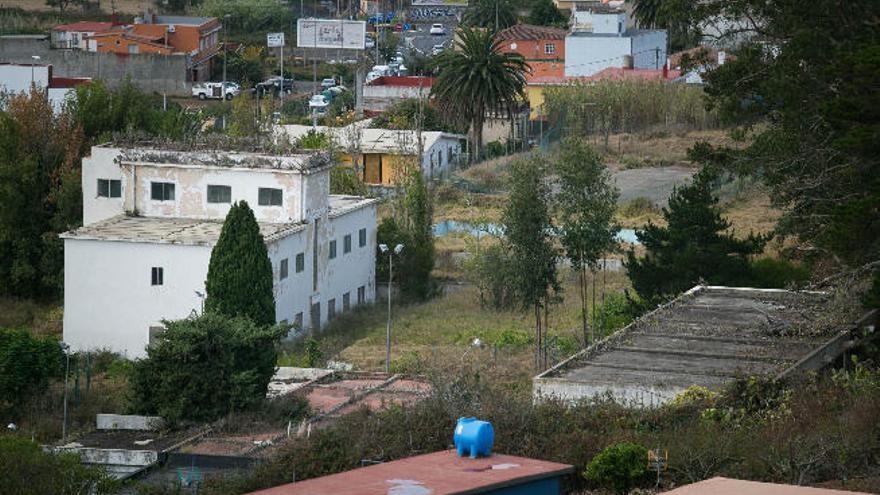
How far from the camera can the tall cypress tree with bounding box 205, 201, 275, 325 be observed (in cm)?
3547

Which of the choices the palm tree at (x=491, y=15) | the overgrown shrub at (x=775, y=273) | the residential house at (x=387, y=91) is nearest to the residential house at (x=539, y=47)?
the residential house at (x=387, y=91)

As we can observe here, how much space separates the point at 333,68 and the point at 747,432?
6822 cm

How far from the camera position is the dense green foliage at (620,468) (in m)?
21.2

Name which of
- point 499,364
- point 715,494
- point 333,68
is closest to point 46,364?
point 499,364

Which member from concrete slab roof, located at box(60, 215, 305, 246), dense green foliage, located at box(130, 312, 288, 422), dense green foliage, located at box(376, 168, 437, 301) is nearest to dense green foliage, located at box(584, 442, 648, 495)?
dense green foliage, located at box(130, 312, 288, 422)

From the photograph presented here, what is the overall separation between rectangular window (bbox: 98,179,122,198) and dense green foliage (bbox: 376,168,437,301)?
6.49 m

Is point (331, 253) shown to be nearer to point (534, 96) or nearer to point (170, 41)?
point (534, 96)

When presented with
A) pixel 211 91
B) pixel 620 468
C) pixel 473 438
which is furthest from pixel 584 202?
pixel 211 91

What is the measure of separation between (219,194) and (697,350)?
590 inches

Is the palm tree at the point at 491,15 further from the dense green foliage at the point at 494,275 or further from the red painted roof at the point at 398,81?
the dense green foliage at the point at 494,275

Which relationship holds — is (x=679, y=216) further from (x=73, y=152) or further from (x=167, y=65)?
(x=167, y=65)

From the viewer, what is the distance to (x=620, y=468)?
69.5 ft

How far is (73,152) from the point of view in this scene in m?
45.3

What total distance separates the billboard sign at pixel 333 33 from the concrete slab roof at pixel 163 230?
46.9m
